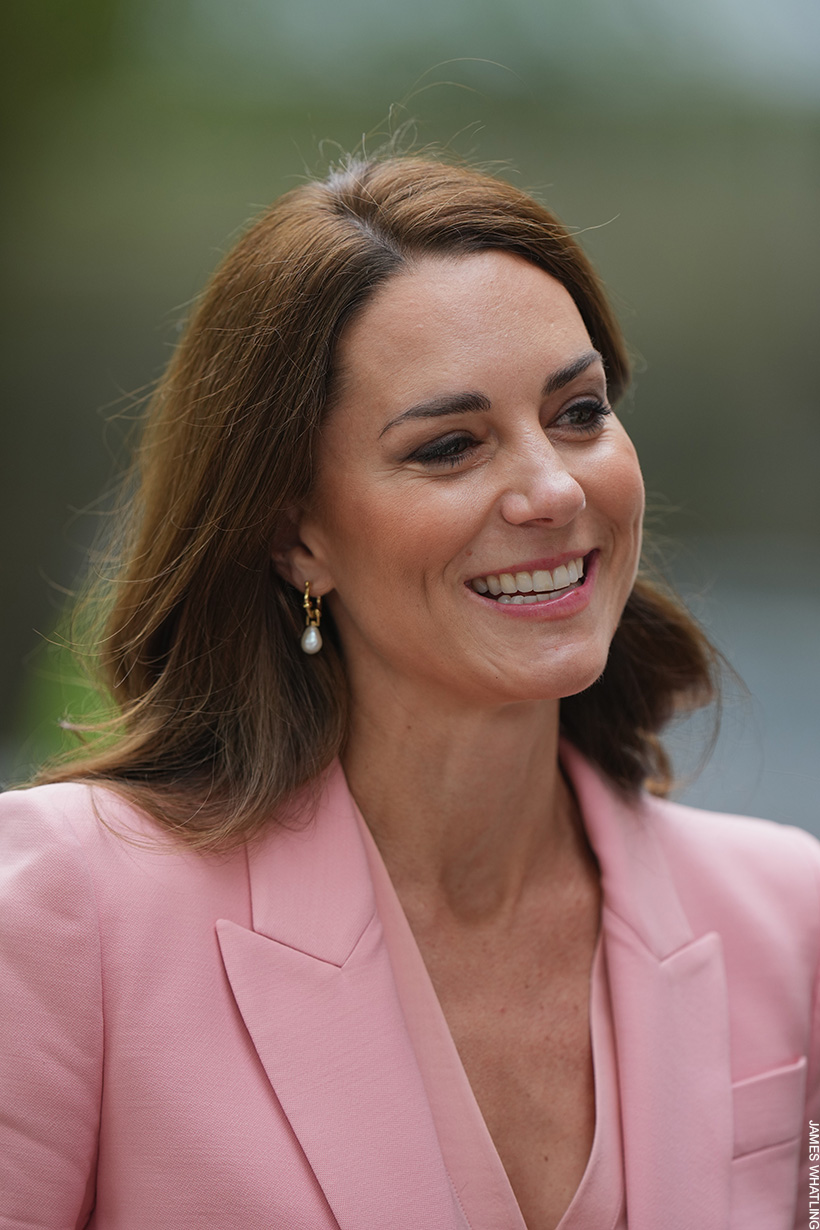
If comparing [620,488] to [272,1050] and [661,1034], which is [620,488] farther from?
[272,1050]

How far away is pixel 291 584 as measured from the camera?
1937 millimetres

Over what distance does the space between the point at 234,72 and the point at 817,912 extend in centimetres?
354

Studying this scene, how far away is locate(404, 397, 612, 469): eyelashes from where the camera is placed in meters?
1.71

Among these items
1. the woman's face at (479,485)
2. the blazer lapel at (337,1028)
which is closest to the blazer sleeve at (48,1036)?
the blazer lapel at (337,1028)

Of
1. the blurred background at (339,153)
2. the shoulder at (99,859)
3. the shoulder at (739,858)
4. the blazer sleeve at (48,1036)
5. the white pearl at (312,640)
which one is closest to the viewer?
the blazer sleeve at (48,1036)

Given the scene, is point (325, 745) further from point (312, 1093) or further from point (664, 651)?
point (664, 651)

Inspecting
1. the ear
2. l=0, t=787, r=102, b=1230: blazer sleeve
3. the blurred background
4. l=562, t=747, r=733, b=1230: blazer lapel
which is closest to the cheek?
the ear

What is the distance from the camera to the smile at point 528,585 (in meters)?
1.72

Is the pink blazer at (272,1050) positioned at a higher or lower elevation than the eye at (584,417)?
lower

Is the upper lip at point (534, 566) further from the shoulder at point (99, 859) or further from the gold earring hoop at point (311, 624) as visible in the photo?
the shoulder at point (99, 859)

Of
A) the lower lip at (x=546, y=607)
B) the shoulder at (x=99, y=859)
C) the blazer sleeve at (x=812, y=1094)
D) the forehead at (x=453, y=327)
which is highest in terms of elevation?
the forehead at (x=453, y=327)

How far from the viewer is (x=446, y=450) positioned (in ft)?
5.60

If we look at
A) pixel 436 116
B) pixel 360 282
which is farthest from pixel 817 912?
pixel 436 116

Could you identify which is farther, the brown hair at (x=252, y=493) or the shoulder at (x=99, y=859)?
the brown hair at (x=252, y=493)
